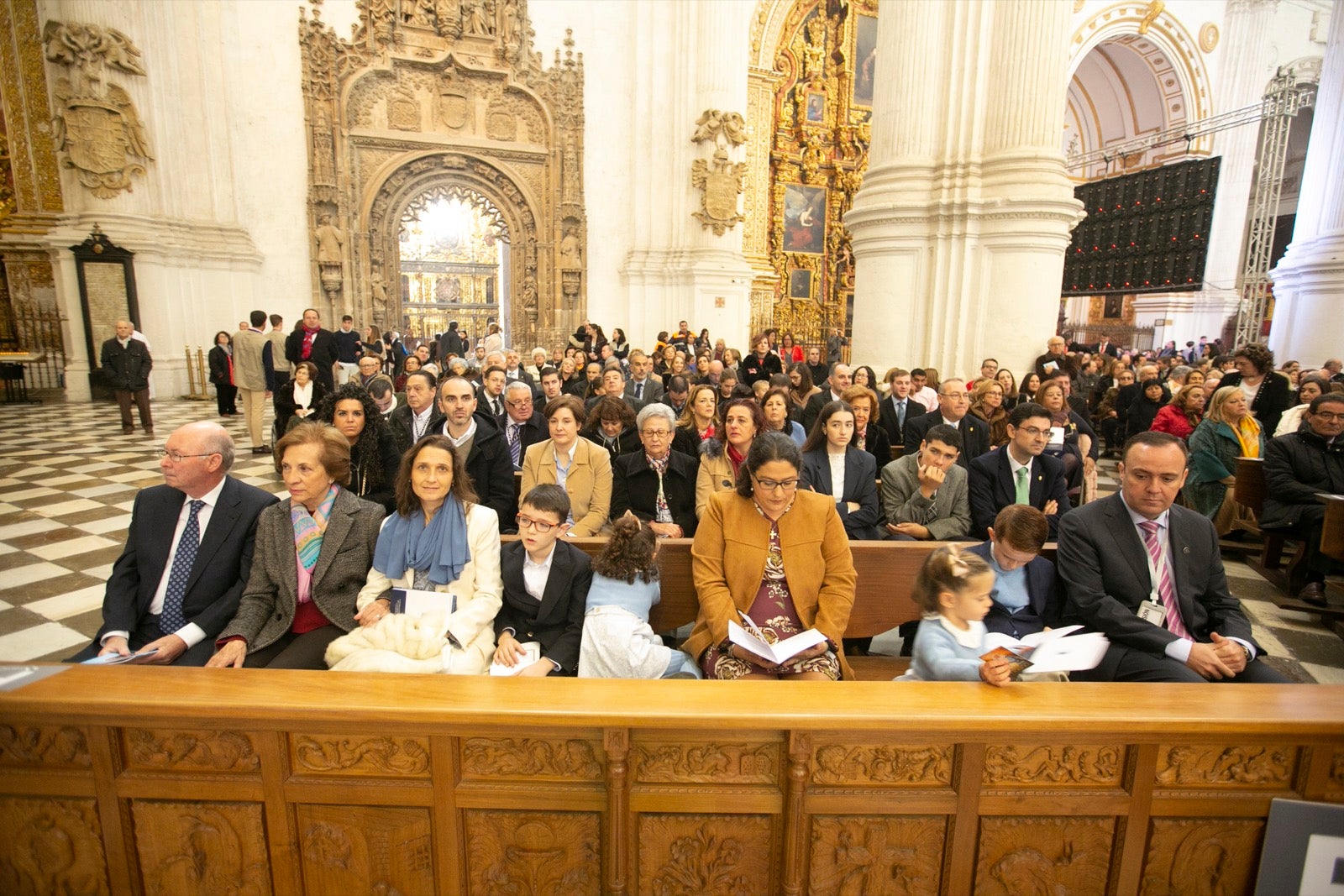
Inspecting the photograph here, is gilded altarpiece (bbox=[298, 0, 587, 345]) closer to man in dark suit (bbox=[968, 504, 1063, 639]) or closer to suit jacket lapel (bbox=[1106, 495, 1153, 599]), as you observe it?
man in dark suit (bbox=[968, 504, 1063, 639])

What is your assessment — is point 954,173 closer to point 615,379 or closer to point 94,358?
point 615,379

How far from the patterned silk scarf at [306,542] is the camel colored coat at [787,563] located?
156 cm

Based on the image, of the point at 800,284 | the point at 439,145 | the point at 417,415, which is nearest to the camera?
the point at 417,415

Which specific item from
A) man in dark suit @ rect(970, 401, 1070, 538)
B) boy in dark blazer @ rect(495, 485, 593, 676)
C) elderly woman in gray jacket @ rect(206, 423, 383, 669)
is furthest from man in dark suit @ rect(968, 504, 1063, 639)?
elderly woman in gray jacket @ rect(206, 423, 383, 669)

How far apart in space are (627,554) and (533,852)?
1189mm

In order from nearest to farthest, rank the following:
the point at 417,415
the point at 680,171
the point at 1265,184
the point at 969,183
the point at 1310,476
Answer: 1. the point at 1310,476
2. the point at 417,415
3. the point at 969,183
4. the point at 680,171
5. the point at 1265,184

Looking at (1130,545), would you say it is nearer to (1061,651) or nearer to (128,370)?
(1061,651)

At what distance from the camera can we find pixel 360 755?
1676 mm

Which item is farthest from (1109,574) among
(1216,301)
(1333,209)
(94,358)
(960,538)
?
(1216,301)

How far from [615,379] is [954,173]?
16.2ft

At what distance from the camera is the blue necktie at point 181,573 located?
8.45 ft

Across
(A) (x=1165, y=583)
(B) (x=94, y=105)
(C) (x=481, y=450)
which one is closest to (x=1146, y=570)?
(A) (x=1165, y=583)

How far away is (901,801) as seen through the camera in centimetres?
168

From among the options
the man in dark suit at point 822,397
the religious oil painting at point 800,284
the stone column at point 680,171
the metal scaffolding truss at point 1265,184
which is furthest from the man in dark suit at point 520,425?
A: the religious oil painting at point 800,284
